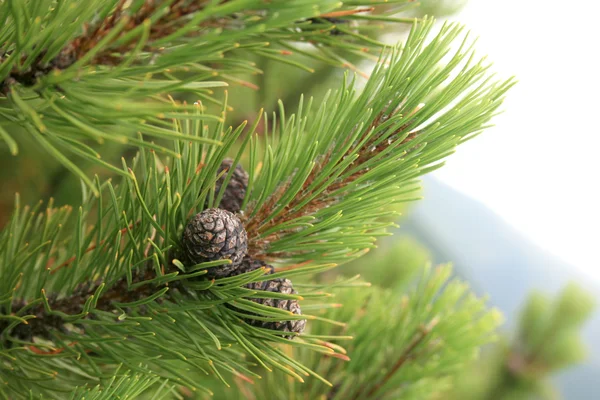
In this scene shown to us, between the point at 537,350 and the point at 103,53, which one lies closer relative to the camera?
the point at 103,53

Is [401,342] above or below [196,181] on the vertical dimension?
below

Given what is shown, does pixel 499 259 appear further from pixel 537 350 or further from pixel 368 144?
pixel 368 144

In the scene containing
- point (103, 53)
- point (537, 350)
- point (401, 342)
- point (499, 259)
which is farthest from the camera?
point (499, 259)

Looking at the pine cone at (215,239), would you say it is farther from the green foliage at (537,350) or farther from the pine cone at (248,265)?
the green foliage at (537,350)

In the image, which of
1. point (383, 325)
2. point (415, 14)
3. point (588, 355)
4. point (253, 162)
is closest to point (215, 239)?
point (253, 162)

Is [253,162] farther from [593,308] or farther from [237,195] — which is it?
[593,308]

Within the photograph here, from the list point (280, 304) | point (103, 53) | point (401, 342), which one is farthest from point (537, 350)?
point (103, 53)
